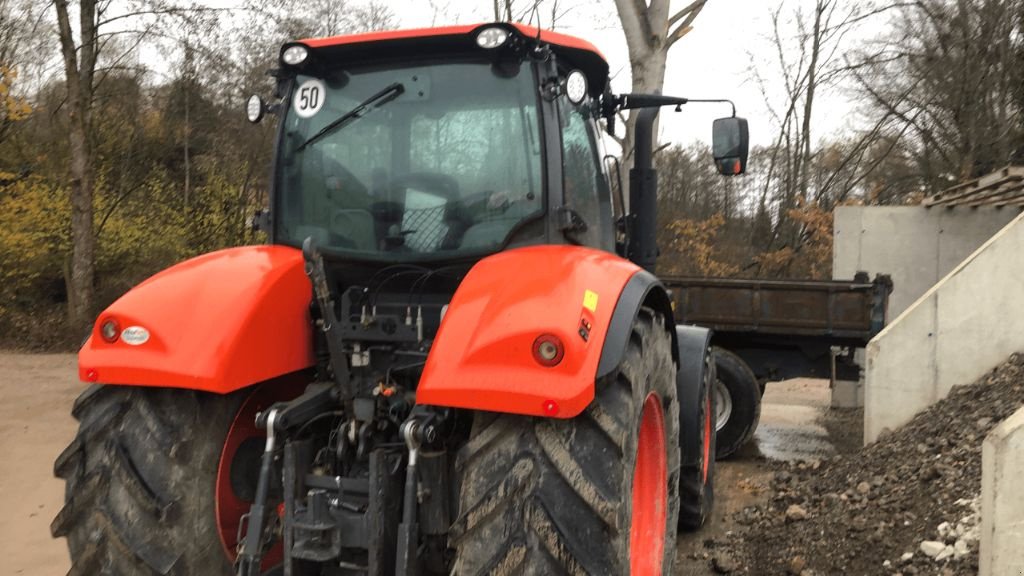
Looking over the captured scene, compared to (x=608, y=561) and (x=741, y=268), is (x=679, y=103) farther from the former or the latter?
(x=741, y=268)

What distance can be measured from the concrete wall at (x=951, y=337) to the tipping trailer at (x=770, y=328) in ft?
3.35

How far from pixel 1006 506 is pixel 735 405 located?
4017 millimetres

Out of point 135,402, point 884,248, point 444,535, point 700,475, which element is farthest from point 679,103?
point 884,248

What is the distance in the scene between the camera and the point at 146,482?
8.50 ft

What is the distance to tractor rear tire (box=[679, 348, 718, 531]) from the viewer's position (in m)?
4.24

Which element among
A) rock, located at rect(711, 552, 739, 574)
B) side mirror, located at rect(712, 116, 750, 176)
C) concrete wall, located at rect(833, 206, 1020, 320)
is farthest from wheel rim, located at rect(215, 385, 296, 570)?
concrete wall, located at rect(833, 206, 1020, 320)

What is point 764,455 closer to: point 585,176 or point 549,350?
point 585,176

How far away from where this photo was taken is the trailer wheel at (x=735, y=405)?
23.9 feet

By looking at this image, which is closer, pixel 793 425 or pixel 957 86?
pixel 793 425

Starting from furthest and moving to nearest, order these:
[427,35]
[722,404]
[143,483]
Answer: [722,404]
[427,35]
[143,483]

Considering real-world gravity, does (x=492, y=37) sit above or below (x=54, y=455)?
above

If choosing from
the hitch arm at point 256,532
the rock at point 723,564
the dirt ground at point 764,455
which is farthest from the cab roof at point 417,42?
the dirt ground at point 764,455

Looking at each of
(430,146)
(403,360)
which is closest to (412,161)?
(430,146)

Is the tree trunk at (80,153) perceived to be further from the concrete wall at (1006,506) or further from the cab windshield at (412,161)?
the concrete wall at (1006,506)
